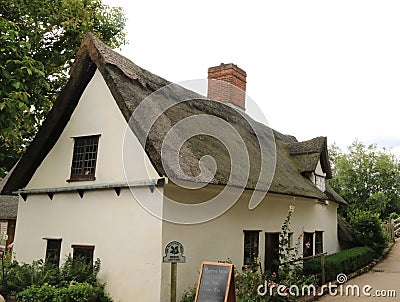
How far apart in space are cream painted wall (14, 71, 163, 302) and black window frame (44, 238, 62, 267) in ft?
0.50

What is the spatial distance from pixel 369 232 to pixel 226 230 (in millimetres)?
11219

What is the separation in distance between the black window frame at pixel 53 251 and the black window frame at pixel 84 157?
64.2 inches

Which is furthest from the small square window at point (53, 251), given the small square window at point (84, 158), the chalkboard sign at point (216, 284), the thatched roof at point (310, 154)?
the thatched roof at point (310, 154)

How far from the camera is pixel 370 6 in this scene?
29.1 ft

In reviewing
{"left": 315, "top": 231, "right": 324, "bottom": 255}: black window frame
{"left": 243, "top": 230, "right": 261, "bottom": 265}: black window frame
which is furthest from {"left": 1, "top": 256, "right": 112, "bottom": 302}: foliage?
{"left": 315, "top": 231, "right": 324, "bottom": 255}: black window frame

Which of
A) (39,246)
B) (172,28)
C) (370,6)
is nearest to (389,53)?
(370,6)

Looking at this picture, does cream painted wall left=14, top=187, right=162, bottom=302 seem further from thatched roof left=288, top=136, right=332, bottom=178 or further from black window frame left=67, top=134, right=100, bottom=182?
thatched roof left=288, top=136, right=332, bottom=178

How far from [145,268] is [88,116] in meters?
4.21

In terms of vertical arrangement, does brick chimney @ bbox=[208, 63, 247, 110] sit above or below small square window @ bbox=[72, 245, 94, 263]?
above

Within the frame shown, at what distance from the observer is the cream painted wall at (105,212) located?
8.52m

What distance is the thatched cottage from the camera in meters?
8.52

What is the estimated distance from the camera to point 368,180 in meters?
29.5

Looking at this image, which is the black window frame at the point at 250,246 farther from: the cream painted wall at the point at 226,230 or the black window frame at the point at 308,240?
the black window frame at the point at 308,240

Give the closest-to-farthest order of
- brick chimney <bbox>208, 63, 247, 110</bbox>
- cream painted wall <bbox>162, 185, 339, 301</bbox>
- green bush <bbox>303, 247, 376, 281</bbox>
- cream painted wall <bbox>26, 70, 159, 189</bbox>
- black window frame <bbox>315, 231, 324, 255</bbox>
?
cream painted wall <bbox>162, 185, 339, 301</bbox> → cream painted wall <bbox>26, 70, 159, 189</bbox> → green bush <bbox>303, 247, 376, 281</bbox> → black window frame <bbox>315, 231, 324, 255</bbox> → brick chimney <bbox>208, 63, 247, 110</bbox>
